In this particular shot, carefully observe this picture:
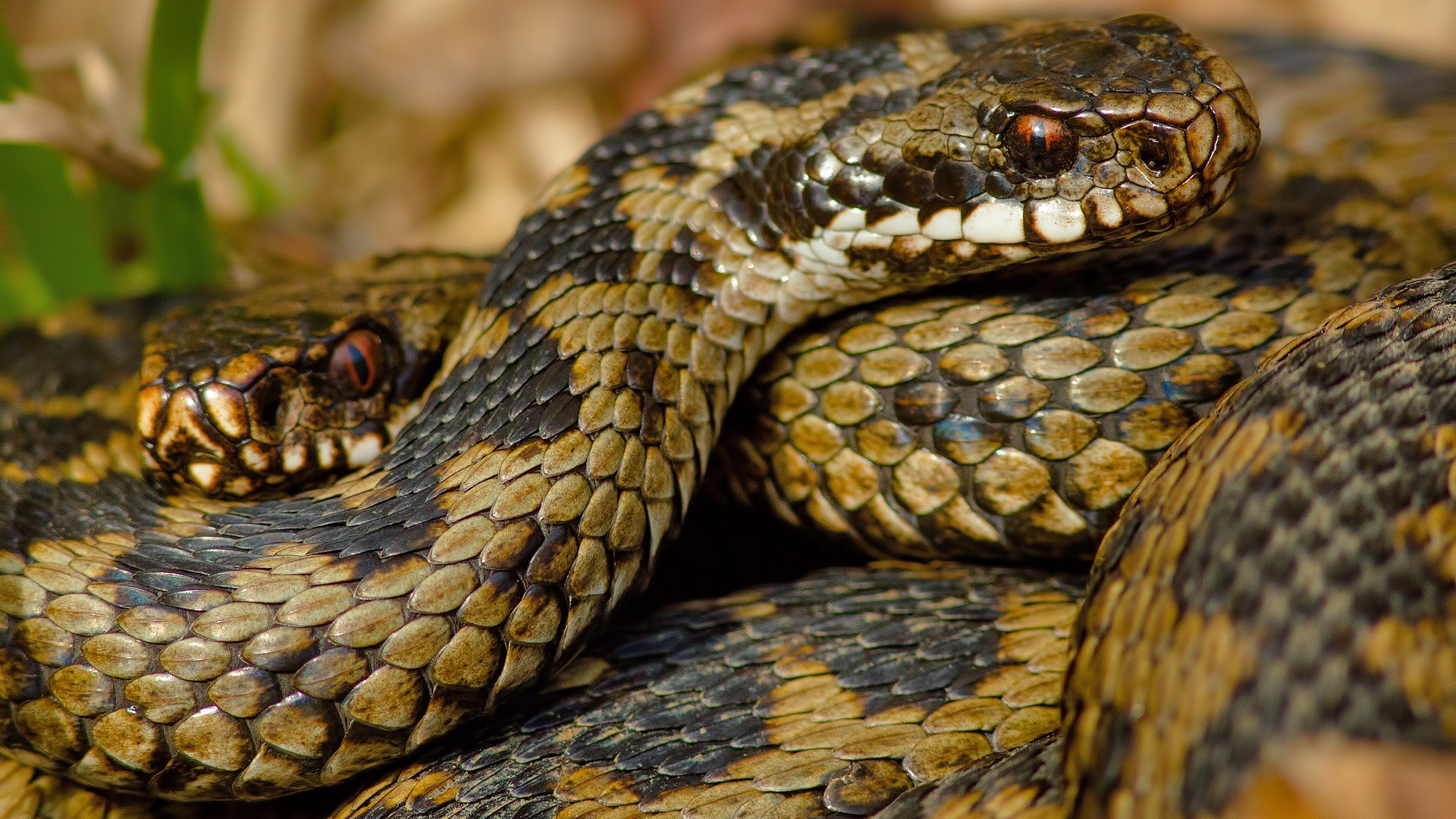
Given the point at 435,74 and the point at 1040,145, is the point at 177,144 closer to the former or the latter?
the point at 435,74

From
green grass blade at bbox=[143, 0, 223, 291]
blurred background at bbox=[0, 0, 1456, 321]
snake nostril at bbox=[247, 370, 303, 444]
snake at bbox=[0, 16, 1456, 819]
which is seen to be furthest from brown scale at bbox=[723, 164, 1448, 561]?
green grass blade at bbox=[143, 0, 223, 291]

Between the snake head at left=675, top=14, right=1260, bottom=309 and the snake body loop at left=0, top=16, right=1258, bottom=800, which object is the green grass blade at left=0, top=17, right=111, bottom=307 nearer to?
the snake body loop at left=0, top=16, right=1258, bottom=800

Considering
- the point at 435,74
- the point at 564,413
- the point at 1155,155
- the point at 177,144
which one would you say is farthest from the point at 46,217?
the point at 1155,155

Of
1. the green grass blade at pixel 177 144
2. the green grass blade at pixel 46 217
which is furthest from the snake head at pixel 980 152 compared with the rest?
the green grass blade at pixel 46 217

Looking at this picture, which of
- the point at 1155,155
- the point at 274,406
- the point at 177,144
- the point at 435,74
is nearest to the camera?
the point at 1155,155

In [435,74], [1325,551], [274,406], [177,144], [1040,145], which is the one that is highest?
[435,74]

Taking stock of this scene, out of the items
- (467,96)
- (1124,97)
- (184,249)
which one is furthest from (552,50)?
(1124,97)

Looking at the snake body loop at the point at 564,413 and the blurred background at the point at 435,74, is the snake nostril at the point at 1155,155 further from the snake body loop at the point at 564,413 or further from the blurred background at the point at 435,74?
the blurred background at the point at 435,74
